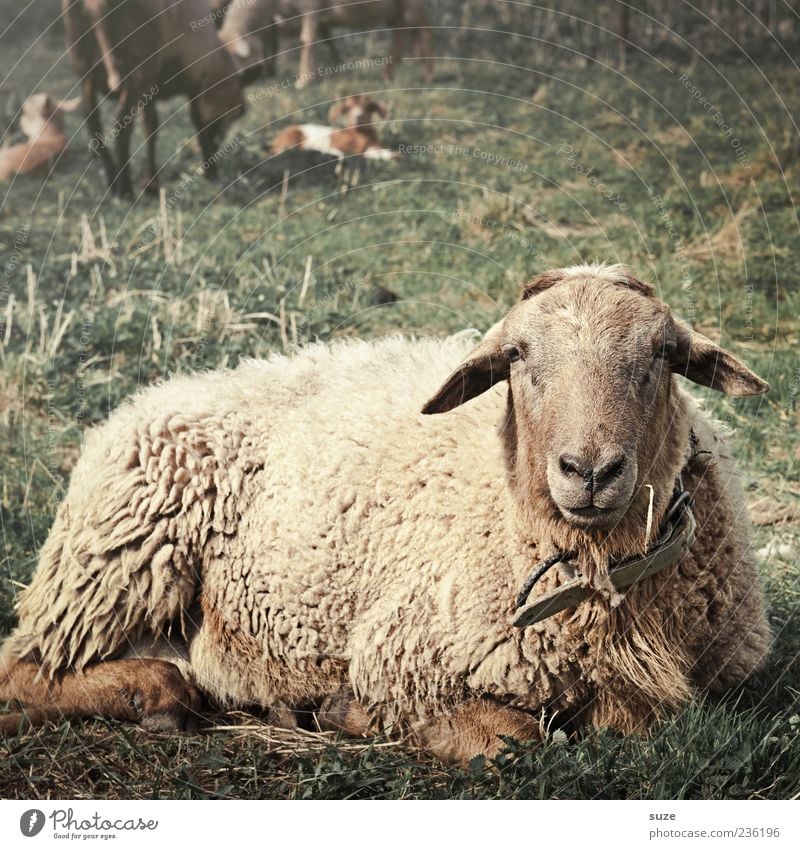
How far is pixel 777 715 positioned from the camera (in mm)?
4930

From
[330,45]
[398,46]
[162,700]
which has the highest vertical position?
[330,45]

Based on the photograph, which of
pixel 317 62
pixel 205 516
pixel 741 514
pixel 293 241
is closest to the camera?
pixel 741 514

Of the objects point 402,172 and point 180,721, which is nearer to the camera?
point 180,721

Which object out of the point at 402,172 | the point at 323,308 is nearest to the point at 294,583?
the point at 323,308

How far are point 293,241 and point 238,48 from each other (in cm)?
197

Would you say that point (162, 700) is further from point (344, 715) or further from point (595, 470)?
point (595, 470)

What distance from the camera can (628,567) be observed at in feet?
15.5

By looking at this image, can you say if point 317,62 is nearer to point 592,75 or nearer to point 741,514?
point 592,75

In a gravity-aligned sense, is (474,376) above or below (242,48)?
below
